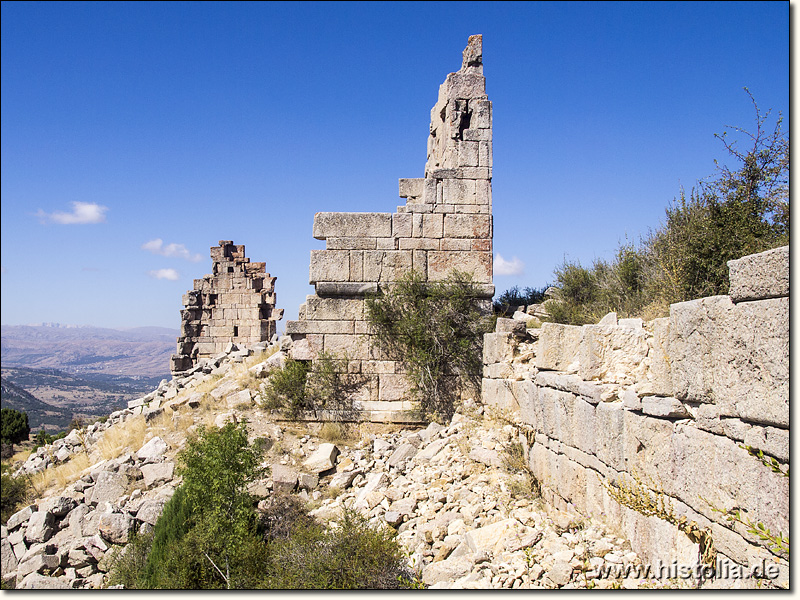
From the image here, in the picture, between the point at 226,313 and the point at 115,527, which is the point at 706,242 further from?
the point at 226,313

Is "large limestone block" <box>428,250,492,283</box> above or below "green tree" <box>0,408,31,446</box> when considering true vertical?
above

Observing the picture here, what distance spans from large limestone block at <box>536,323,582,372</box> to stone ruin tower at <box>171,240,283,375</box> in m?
13.6

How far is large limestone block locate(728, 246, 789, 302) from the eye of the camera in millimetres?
2920

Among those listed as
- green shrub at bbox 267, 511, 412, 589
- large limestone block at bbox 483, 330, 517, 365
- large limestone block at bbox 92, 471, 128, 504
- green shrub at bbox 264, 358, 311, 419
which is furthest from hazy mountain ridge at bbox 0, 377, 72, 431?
green shrub at bbox 267, 511, 412, 589

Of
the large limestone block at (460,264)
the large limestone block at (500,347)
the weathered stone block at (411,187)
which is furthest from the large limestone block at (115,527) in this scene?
the weathered stone block at (411,187)

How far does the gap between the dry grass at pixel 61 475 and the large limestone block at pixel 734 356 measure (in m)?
8.15

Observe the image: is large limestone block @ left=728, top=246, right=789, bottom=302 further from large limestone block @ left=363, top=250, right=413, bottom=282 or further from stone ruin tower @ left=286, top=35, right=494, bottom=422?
large limestone block @ left=363, top=250, right=413, bottom=282

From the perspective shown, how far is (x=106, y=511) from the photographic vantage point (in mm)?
6816

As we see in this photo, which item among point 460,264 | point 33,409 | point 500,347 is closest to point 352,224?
point 460,264

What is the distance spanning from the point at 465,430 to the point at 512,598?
377 centimetres

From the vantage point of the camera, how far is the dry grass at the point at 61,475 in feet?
27.4

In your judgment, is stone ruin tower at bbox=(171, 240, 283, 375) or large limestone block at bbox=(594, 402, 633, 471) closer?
large limestone block at bbox=(594, 402, 633, 471)

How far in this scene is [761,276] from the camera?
10.0ft

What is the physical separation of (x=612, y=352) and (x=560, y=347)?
848mm
